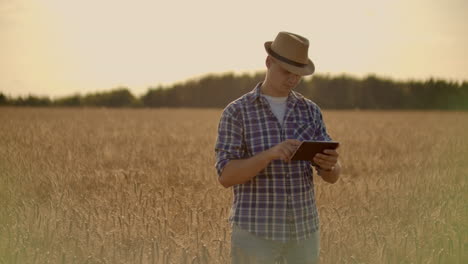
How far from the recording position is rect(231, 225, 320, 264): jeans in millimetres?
3072

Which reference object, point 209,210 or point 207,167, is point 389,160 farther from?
point 209,210

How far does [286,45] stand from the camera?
124 inches

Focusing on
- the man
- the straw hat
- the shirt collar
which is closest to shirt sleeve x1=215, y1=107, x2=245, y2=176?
the man

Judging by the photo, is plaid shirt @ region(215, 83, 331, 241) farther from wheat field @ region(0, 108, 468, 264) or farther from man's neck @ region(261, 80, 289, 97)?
wheat field @ region(0, 108, 468, 264)

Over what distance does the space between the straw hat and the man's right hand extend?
0.40 m

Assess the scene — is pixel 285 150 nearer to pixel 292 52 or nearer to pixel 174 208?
pixel 292 52

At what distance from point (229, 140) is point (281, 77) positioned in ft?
1.46

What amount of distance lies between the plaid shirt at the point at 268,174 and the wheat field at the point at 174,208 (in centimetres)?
68

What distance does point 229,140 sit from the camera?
3.12 meters

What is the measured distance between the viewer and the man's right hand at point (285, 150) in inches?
112

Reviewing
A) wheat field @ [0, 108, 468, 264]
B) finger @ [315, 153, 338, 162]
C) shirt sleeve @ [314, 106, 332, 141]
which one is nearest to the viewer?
finger @ [315, 153, 338, 162]

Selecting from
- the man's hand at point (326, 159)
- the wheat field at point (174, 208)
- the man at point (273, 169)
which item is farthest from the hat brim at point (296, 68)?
the wheat field at point (174, 208)

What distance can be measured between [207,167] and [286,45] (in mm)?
5360

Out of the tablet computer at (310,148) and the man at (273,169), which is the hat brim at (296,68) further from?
the tablet computer at (310,148)
